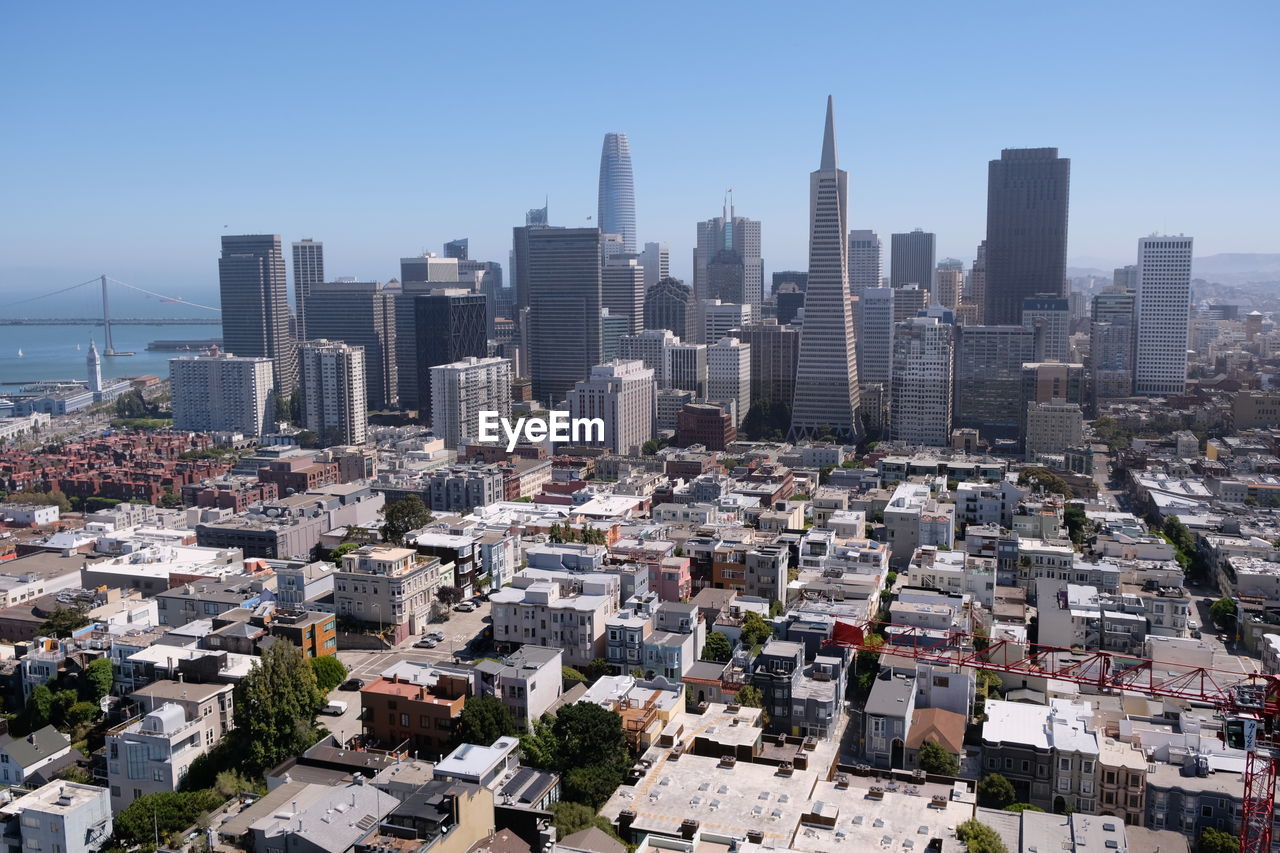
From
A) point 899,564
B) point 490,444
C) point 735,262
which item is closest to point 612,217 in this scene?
Answer: point 735,262

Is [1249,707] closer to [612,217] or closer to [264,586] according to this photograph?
[264,586]

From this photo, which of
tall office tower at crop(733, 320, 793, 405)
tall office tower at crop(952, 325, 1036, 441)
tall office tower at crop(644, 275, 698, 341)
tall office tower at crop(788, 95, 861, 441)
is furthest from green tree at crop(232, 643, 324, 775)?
tall office tower at crop(644, 275, 698, 341)

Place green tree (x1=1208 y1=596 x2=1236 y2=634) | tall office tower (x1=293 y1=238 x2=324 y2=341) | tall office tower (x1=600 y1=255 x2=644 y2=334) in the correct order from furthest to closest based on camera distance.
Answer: tall office tower (x1=293 y1=238 x2=324 y2=341)
tall office tower (x1=600 y1=255 x2=644 y2=334)
green tree (x1=1208 y1=596 x2=1236 y2=634)

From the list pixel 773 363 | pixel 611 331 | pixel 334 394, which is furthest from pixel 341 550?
pixel 611 331

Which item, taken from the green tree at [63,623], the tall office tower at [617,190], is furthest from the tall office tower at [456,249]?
the green tree at [63,623]

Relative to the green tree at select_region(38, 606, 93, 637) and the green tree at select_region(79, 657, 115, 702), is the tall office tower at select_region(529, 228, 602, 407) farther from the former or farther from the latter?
the green tree at select_region(79, 657, 115, 702)

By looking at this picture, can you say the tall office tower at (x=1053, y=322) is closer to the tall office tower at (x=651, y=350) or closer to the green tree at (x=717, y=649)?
the tall office tower at (x=651, y=350)
